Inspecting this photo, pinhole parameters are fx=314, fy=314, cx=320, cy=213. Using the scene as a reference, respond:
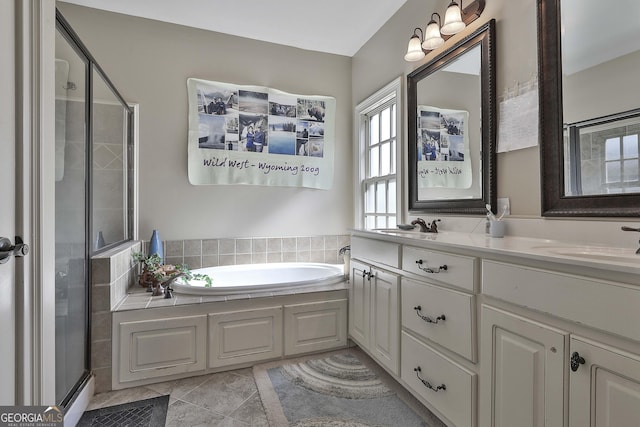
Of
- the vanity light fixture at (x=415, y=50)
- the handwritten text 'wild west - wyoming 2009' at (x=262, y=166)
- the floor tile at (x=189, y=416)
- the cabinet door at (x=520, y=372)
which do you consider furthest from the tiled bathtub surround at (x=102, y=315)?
the vanity light fixture at (x=415, y=50)

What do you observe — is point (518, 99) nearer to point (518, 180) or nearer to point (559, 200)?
point (518, 180)

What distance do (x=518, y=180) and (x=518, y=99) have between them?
0.39 meters

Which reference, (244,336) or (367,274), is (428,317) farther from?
(244,336)

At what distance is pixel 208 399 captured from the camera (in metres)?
1.74

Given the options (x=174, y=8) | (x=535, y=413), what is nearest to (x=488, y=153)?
(x=535, y=413)

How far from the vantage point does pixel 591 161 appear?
1.23 metres

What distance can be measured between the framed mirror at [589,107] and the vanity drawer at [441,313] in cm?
58

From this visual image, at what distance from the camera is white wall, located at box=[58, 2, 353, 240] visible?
254 cm

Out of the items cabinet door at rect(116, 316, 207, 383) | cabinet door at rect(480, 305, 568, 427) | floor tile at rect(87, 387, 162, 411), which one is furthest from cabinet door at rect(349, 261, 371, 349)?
floor tile at rect(87, 387, 162, 411)

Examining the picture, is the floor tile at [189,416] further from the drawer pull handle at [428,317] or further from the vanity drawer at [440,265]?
the vanity drawer at [440,265]

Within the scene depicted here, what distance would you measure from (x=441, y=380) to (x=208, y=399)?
48.9 inches

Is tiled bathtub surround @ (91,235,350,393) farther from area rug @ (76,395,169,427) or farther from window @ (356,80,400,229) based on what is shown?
window @ (356,80,400,229)

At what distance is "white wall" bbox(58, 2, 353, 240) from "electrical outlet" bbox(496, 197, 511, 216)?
1.77 meters

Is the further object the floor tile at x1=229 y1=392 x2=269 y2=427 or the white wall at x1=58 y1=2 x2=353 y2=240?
the white wall at x1=58 y1=2 x2=353 y2=240
